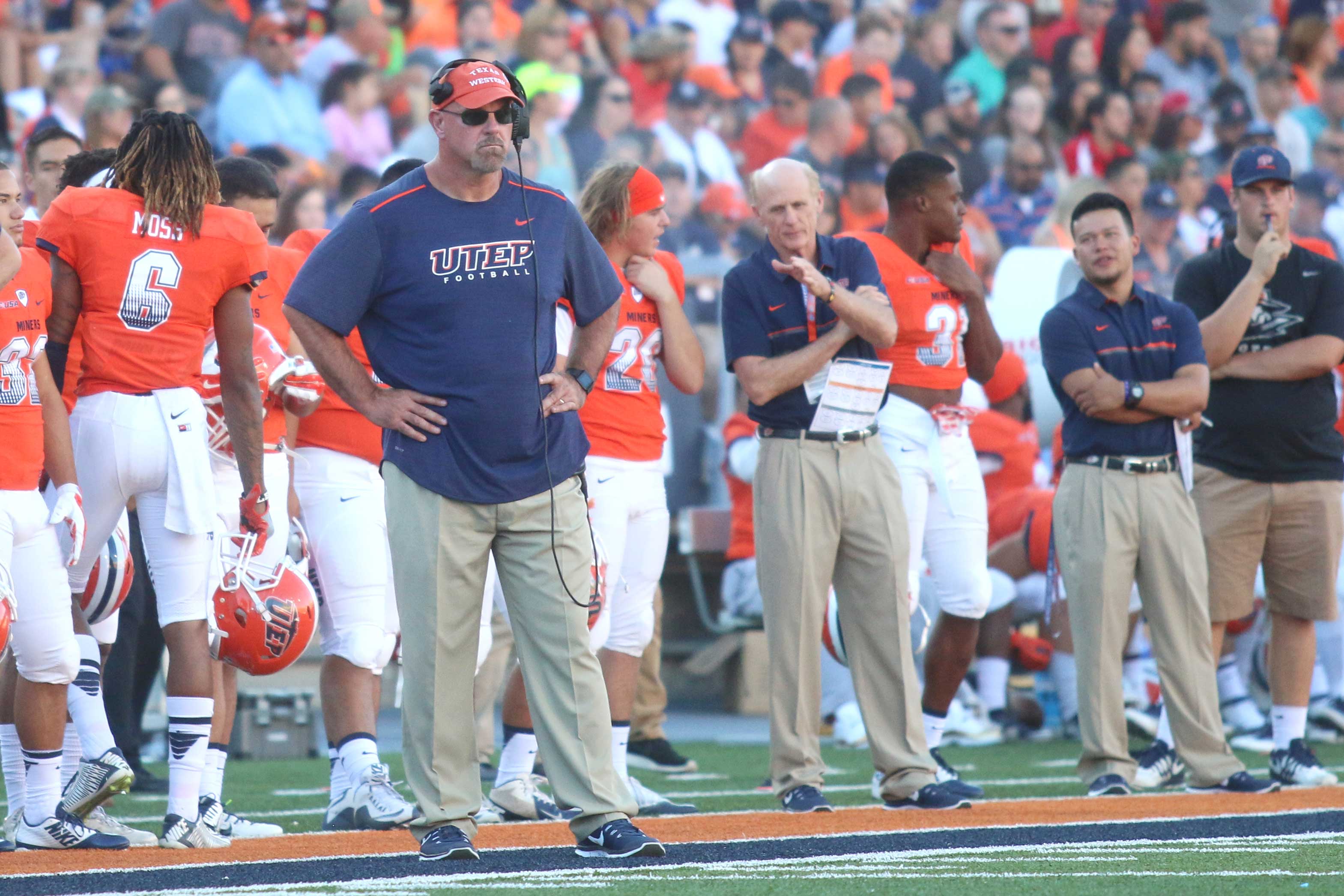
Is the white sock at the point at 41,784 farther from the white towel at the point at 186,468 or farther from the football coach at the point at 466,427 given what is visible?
the football coach at the point at 466,427

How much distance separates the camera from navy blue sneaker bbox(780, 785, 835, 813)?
654cm

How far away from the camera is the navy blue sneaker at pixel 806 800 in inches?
257

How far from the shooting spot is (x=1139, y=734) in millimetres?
9680

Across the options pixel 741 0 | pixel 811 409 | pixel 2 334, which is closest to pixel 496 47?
pixel 741 0

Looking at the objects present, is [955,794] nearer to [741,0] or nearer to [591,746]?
[591,746]

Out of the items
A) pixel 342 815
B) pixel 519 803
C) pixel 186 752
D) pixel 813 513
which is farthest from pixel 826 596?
pixel 186 752

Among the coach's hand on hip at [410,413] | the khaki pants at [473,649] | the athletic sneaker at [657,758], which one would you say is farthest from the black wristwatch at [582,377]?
the athletic sneaker at [657,758]

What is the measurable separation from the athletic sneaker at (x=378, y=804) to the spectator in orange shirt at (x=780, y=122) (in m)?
8.76

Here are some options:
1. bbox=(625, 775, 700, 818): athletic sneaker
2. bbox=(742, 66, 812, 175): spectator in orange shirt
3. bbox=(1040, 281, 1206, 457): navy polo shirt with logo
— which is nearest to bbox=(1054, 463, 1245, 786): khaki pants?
bbox=(1040, 281, 1206, 457): navy polo shirt with logo

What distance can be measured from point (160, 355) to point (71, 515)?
1.76ft

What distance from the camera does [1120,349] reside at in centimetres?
726

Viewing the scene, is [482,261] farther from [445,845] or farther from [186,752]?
[186,752]

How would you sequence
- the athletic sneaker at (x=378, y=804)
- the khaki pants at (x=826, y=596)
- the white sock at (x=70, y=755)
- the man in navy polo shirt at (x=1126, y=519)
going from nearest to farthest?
the athletic sneaker at (x=378, y=804) < the white sock at (x=70, y=755) < the khaki pants at (x=826, y=596) < the man in navy polo shirt at (x=1126, y=519)

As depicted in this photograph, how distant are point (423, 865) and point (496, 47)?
10.0m
